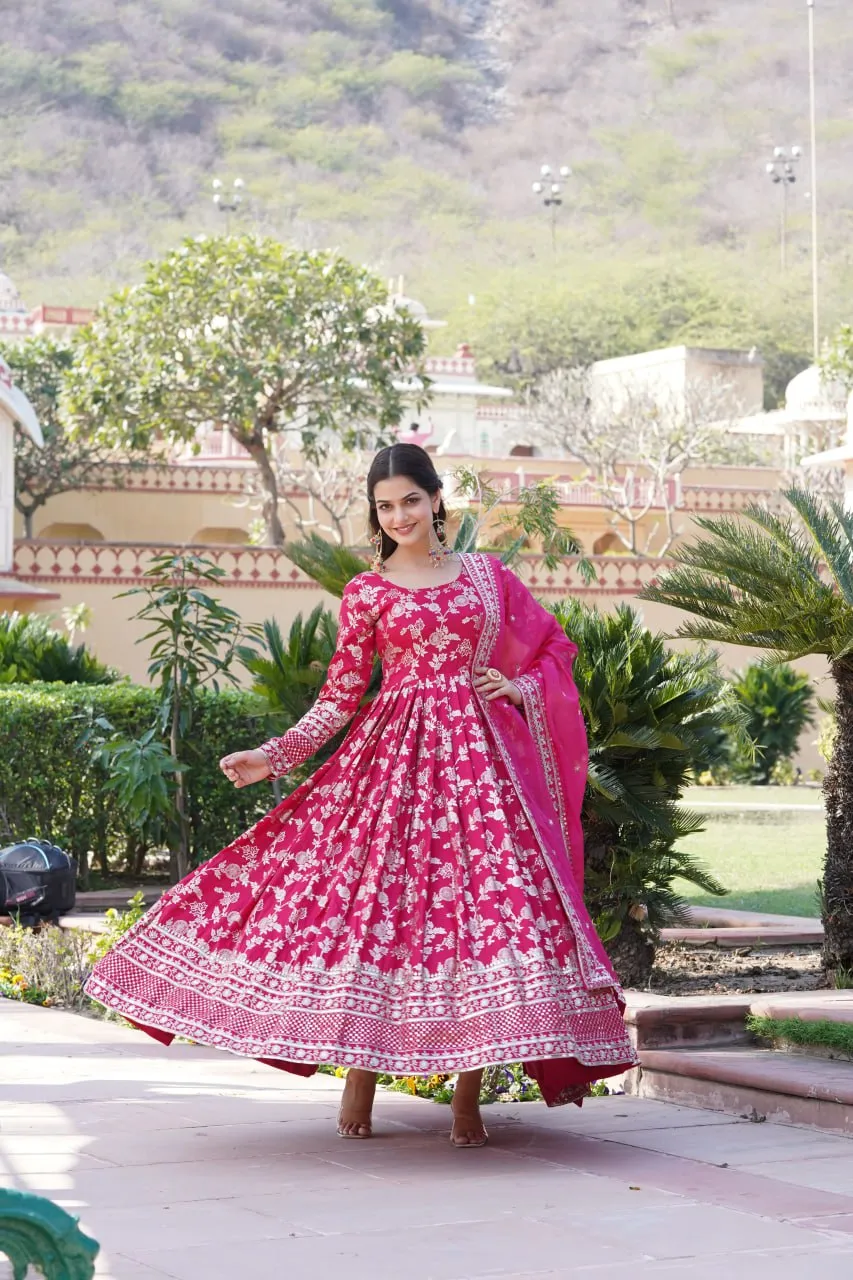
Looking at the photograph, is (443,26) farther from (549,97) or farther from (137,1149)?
(137,1149)

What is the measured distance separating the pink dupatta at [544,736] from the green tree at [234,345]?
20.6 m

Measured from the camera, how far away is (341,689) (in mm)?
4793

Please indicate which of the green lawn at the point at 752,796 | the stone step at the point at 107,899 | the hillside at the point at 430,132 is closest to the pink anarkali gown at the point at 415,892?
the stone step at the point at 107,899

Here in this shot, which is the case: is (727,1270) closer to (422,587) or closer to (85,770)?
(422,587)

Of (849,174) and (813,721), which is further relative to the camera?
(849,174)

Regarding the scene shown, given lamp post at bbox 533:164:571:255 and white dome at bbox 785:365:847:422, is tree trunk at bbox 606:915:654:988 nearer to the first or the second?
white dome at bbox 785:365:847:422

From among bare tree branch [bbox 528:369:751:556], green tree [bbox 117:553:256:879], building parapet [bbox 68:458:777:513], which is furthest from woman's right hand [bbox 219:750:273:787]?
bare tree branch [bbox 528:369:751:556]

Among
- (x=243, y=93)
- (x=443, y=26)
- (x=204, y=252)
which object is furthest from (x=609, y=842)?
(x=443, y=26)

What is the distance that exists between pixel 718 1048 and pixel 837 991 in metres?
0.65

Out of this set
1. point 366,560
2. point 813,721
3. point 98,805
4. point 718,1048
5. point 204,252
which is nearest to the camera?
point 718,1048

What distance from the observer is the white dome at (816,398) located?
38062mm

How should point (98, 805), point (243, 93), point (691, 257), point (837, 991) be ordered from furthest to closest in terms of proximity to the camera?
point (243, 93), point (691, 257), point (98, 805), point (837, 991)

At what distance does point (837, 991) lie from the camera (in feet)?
19.8

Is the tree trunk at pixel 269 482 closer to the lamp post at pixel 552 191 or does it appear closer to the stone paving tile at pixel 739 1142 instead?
the stone paving tile at pixel 739 1142
